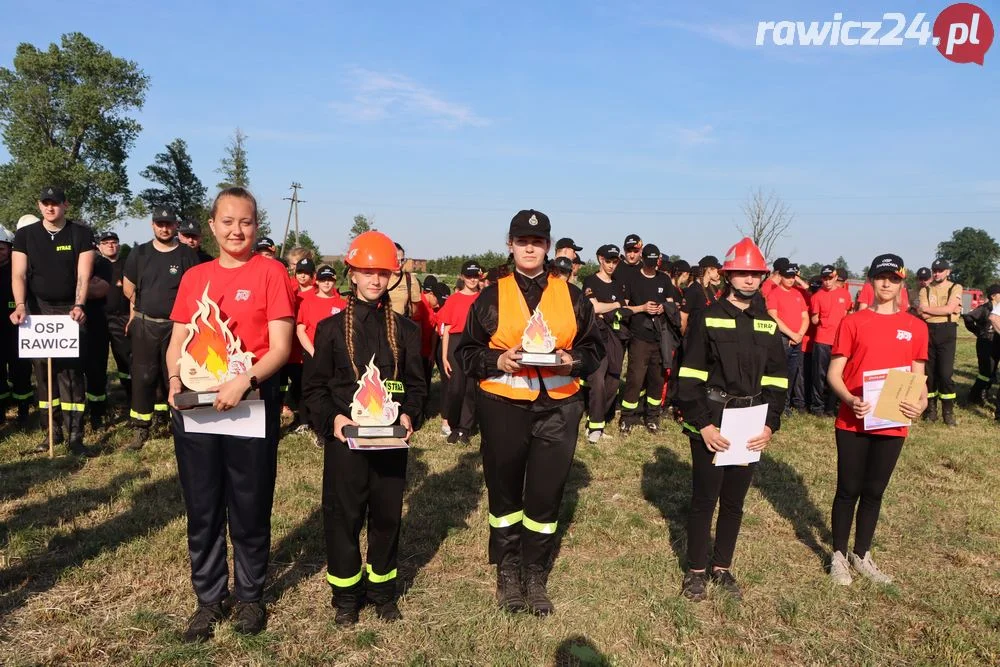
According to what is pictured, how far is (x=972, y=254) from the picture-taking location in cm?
9725

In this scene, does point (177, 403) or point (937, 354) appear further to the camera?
point (937, 354)

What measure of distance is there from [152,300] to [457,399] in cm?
374

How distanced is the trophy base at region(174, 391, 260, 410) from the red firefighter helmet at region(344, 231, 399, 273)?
102 centimetres

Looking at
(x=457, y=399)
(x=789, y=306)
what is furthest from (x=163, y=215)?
(x=789, y=306)

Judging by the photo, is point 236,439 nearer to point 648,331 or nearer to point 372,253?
point 372,253

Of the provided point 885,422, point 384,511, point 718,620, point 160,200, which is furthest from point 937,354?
point 160,200

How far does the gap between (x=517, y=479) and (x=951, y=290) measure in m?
9.17

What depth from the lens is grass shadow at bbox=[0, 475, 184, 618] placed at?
420 cm

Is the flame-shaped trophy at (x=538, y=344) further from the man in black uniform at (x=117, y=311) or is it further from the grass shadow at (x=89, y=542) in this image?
the man in black uniform at (x=117, y=311)

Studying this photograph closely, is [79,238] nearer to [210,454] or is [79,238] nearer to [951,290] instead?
[210,454]

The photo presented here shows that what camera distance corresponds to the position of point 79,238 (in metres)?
7.04

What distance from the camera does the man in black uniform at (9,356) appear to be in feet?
25.7

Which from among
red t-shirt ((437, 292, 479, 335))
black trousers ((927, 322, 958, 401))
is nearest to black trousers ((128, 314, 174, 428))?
red t-shirt ((437, 292, 479, 335))

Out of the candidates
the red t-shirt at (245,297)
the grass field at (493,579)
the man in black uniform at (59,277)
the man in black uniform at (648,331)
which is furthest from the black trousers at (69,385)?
the man in black uniform at (648,331)
